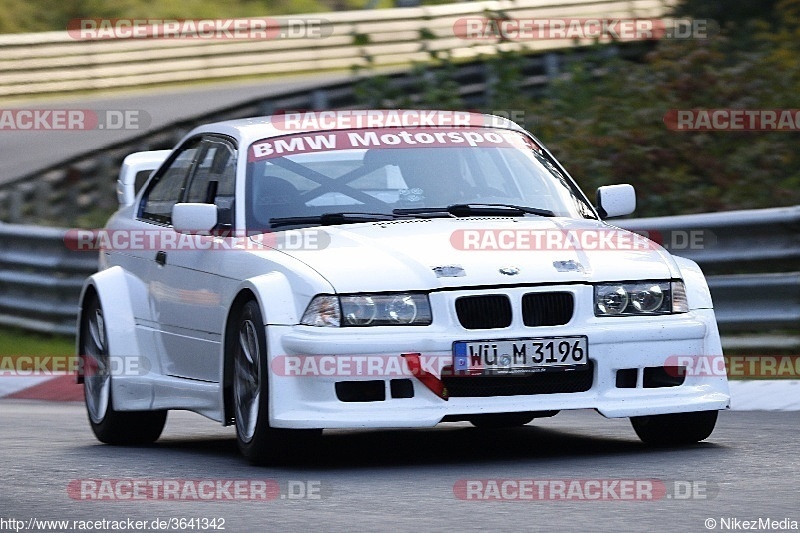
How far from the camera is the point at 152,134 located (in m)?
22.7

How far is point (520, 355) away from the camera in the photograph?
727cm

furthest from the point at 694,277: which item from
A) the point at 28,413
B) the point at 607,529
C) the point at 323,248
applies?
the point at 28,413

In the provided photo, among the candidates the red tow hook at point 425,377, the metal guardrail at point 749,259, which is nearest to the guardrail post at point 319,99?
the metal guardrail at point 749,259

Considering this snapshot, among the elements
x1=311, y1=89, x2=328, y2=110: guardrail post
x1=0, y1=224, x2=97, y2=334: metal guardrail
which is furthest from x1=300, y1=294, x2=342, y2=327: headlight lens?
x1=311, y1=89, x2=328, y2=110: guardrail post

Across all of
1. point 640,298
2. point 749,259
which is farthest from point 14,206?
point 640,298

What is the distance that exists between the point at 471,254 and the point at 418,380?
636 mm

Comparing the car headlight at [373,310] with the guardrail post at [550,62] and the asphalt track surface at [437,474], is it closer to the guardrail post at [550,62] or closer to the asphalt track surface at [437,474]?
the asphalt track surface at [437,474]

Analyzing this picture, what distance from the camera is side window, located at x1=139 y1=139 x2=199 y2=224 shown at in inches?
374

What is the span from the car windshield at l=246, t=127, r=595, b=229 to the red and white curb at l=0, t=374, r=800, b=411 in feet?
5.74

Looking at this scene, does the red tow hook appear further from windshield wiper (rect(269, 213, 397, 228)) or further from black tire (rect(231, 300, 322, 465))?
windshield wiper (rect(269, 213, 397, 228))

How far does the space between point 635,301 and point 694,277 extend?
17.2 inches

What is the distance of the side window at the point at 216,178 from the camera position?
8586 millimetres

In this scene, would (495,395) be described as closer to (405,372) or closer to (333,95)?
(405,372)

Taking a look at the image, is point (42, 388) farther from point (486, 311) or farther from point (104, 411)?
point (486, 311)
